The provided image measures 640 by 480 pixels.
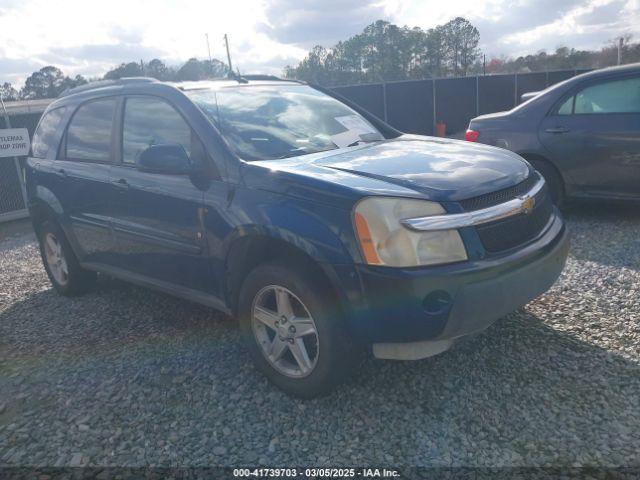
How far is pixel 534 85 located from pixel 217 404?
21.4 meters

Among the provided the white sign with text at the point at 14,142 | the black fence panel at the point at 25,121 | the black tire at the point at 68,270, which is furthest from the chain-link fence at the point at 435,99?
the black tire at the point at 68,270

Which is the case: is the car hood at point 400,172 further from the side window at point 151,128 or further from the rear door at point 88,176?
the rear door at point 88,176

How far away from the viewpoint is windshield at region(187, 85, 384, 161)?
3447 millimetres

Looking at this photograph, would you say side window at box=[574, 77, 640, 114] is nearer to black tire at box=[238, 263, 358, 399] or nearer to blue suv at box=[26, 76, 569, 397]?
blue suv at box=[26, 76, 569, 397]

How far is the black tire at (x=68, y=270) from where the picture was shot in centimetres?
501

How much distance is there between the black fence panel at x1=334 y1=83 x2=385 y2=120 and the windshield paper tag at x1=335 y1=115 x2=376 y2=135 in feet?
44.9

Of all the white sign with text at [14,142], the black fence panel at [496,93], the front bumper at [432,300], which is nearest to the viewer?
the front bumper at [432,300]

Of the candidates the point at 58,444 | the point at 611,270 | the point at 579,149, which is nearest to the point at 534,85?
the point at 579,149

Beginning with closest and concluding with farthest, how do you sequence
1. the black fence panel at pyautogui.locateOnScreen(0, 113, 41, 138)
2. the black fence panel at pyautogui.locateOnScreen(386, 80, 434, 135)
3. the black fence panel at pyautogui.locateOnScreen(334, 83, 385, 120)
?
the black fence panel at pyautogui.locateOnScreen(0, 113, 41, 138) < the black fence panel at pyautogui.locateOnScreen(334, 83, 385, 120) < the black fence panel at pyautogui.locateOnScreen(386, 80, 434, 135)

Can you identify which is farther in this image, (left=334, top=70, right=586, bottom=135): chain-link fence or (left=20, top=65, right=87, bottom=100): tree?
(left=20, top=65, right=87, bottom=100): tree

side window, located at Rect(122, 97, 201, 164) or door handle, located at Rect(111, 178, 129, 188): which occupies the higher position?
side window, located at Rect(122, 97, 201, 164)

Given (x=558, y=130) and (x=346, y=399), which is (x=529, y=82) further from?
Answer: (x=346, y=399)

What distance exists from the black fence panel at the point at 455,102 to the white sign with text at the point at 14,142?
13.1 m

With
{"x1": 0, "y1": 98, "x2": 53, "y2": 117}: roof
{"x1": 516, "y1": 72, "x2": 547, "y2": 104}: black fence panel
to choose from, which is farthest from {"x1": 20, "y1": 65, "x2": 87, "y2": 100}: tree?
{"x1": 516, "y1": 72, "x2": 547, "y2": 104}: black fence panel
